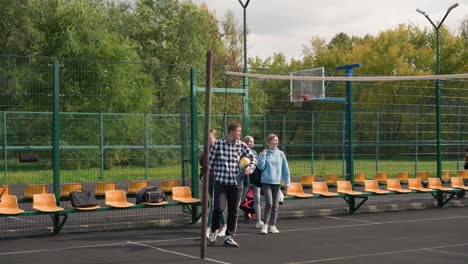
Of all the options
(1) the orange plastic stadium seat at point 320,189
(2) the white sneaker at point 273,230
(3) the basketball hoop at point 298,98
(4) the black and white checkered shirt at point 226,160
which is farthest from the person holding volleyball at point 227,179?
(3) the basketball hoop at point 298,98

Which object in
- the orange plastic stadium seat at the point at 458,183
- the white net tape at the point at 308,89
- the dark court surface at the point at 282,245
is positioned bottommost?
the dark court surface at the point at 282,245

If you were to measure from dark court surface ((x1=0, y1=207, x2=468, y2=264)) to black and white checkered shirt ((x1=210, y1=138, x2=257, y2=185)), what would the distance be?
44.1 inches

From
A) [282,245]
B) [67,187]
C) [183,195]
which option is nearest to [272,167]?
[282,245]

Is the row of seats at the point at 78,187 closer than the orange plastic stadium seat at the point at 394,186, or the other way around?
the row of seats at the point at 78,187

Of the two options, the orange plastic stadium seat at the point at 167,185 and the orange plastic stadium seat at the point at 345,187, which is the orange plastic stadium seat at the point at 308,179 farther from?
the orange plastic stadium seat at the point at 167,185

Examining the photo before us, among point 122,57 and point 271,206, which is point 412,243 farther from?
point 122,57

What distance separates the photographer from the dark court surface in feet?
30.7

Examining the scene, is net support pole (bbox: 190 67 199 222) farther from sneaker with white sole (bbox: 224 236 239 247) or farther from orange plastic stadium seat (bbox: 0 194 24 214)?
orange plastic stadium seat (bbox: 0 194 24 214)

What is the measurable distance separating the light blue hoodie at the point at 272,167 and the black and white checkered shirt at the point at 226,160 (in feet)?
4.48

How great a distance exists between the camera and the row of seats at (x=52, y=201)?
38.1 feet

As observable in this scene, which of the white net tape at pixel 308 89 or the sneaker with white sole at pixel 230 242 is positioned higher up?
the white net tape at pixel 308 89

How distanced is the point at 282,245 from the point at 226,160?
5.43 feet

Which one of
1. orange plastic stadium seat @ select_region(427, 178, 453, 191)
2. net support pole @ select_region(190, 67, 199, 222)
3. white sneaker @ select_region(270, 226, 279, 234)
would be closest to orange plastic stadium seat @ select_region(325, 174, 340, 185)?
orange plastic stadium seat @ select_region(427, 178, 453, 191)

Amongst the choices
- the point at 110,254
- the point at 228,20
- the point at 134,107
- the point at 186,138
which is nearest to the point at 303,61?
the point at 228,20
